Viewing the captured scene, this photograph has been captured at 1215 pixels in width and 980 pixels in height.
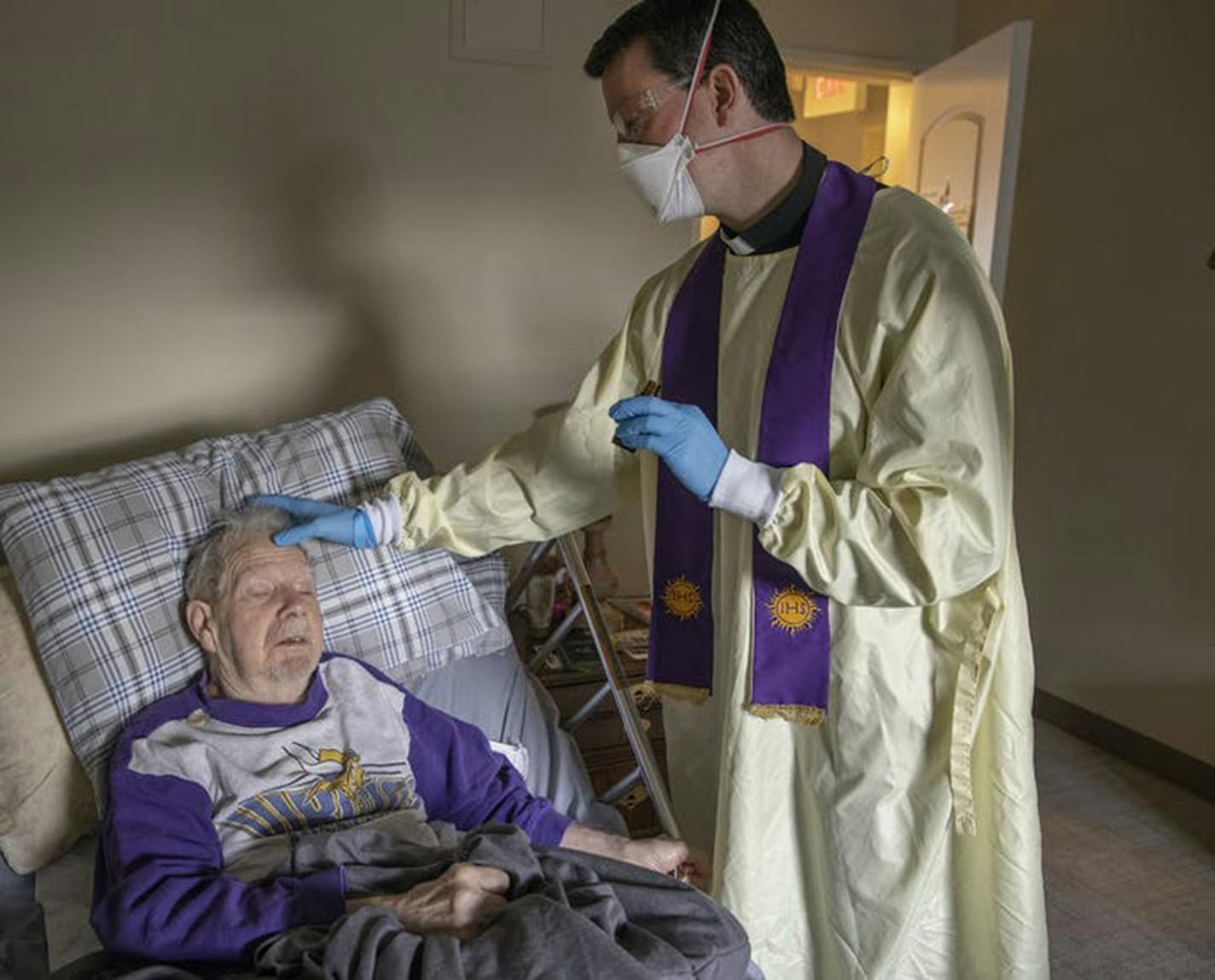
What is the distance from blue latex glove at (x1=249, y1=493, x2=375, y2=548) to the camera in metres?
1.61

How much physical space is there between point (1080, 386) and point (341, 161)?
6.65ft

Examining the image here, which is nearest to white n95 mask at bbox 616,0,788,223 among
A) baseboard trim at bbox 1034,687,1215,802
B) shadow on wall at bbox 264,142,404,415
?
shadow on wall at bbox 264,142,404,415

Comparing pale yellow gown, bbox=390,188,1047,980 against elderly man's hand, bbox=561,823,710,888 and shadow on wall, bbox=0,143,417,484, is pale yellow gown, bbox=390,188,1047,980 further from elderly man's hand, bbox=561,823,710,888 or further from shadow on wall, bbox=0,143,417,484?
shadow on wall, bbox=0,143,417,484

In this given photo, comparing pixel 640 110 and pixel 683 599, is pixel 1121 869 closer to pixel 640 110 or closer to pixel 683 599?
pixel 683 599

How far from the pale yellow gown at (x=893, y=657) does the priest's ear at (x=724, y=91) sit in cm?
19

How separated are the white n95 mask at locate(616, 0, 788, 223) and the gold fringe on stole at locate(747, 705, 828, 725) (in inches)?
26.2

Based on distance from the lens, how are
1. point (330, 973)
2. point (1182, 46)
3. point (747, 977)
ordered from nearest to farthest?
1. point (330, 973)
2. point (747, 977)
3. point (1182, 46)

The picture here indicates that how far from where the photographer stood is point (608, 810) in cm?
175

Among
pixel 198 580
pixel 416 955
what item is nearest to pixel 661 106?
pixel 198 580

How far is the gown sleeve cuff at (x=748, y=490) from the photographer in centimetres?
123

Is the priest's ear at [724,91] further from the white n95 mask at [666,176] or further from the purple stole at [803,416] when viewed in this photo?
the purple stole at [803,416]

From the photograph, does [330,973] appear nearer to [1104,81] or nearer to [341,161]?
[341,161]

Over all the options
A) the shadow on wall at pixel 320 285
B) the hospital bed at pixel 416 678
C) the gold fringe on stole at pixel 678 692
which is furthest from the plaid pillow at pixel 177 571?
the shadow on wall at pixel 320 285

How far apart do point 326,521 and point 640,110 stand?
0.75 m
